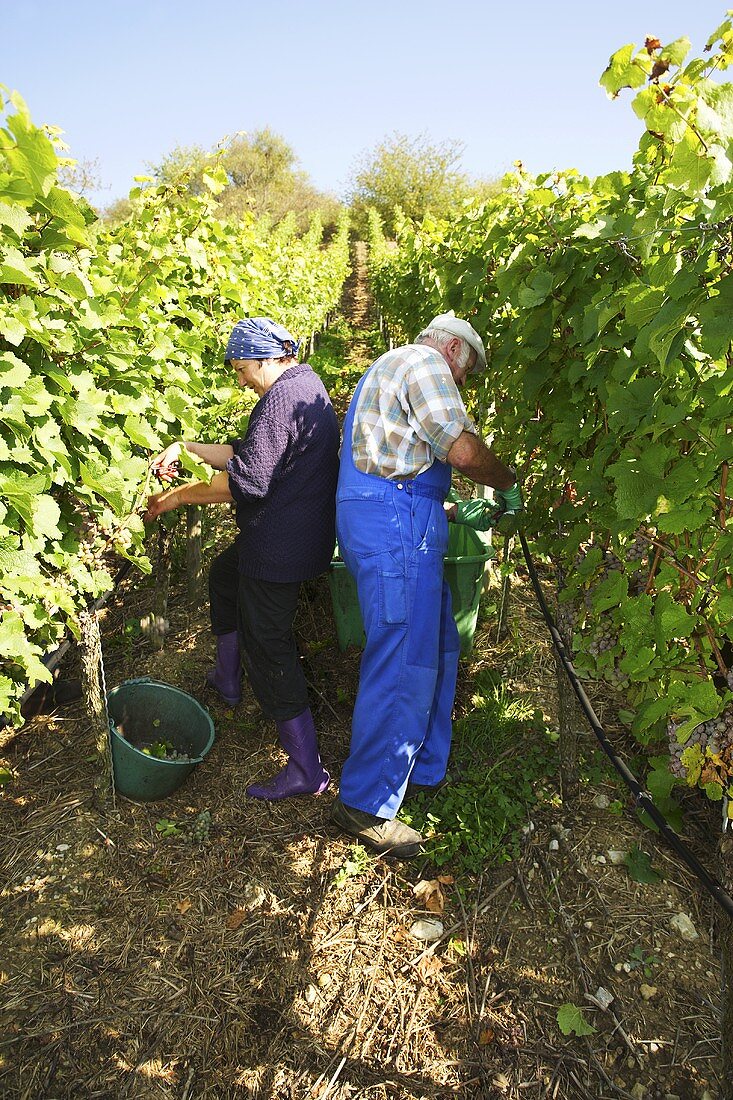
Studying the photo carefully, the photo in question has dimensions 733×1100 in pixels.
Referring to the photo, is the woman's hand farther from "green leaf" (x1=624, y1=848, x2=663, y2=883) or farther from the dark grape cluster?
"green leaf" (x1=624, y1=848, x2=663, y2=883)

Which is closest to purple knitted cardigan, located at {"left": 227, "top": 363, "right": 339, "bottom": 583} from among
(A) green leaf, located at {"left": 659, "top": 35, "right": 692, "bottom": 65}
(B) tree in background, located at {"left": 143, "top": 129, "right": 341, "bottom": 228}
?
(A) green leaf, located at {"left": 659, "top": 35, "right": 692, "bottom": 65}

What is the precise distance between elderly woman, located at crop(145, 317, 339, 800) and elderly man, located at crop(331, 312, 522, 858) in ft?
0.60

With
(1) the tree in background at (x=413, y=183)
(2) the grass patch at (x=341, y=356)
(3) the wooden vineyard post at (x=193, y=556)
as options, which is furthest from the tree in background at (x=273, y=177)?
(3) the wooden vineyard post at (x=193, y=556)

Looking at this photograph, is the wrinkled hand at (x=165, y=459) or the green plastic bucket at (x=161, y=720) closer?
the wrinkled hand at (x=165, y=459)

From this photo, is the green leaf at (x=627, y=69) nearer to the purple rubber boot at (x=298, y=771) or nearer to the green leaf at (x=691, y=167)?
the green leaf at (x=691, y=167)

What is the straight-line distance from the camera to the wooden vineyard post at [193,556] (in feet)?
13.3

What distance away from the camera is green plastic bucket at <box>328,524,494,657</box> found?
330 centimetres

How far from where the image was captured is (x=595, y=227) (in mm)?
1801

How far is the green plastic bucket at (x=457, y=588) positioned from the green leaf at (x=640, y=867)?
4.35 feet

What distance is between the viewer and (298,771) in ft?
9.76

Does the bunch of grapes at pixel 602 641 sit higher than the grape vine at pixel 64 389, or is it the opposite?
the grape vine at pixel 64 389

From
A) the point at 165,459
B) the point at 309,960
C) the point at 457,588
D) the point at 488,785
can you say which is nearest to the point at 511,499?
the point at 457,588

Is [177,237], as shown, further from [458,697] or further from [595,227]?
[458,697]

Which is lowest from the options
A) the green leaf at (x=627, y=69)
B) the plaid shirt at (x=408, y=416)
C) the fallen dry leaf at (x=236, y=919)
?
the fallen dry leaf at (x=236, y=919)
